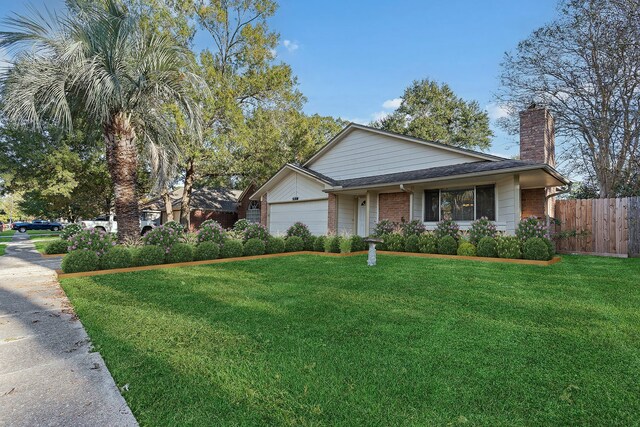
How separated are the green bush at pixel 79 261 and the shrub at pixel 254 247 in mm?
3923

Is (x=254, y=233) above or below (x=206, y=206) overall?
below

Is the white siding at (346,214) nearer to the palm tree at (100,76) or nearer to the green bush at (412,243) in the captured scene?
the green bush at (412,243)

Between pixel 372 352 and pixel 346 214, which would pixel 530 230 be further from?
pixel 372 352

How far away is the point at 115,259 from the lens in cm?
729

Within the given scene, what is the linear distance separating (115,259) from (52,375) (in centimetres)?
550

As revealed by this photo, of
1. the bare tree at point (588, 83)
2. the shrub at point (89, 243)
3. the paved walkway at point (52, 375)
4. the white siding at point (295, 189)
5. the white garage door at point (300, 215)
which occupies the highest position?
the bare tree at point (588, 83)

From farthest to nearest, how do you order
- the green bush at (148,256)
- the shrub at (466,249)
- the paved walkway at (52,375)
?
the shrub at (466,249)
the green bush at (148,256)
the paved walkway at (52,375)

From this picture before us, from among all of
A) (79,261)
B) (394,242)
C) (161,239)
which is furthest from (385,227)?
(79,261)

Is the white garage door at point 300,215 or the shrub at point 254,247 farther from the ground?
the white garage door at point 300,215

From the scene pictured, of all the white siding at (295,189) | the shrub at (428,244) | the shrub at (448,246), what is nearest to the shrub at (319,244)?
the shrub at (428,244)

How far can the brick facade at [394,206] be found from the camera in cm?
1277

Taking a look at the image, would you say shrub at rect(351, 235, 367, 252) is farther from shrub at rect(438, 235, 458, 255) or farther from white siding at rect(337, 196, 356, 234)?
white siding at rect(337, 196, 356, 234)

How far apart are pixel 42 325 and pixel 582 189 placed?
78.5 ft

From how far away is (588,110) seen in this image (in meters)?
15.4
